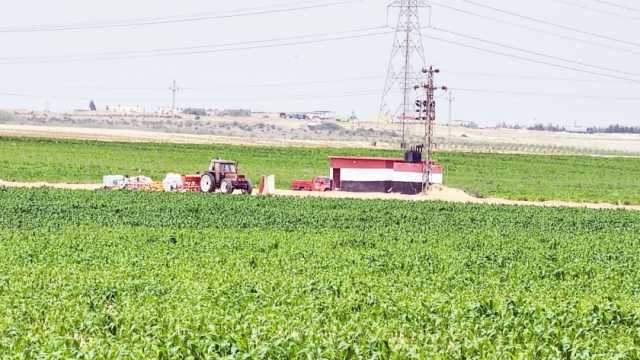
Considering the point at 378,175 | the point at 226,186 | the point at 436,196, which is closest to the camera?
the point at 226,186

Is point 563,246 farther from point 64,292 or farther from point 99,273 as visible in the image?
point 64,292

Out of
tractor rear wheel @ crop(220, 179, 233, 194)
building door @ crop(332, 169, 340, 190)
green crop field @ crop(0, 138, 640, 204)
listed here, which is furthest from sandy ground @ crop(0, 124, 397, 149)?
tractor rear wheel @ crop(220, 179, 233, 194)

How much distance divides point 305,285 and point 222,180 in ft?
120

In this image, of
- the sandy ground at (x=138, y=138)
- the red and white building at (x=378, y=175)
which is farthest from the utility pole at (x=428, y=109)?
the sandy ground at (x=138, y=138)

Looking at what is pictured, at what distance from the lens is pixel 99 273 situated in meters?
26.7

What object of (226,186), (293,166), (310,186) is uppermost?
(226,186)

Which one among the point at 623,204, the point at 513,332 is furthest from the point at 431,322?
the point at 623,204

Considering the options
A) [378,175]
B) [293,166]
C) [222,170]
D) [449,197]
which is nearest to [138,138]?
[293,166]

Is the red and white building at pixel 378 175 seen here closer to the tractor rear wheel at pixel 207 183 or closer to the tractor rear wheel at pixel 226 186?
the tractor rear wheel at pixel 226 186

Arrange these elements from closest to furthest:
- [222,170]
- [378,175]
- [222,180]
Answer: [222,180] < [222,170] < [378,175]

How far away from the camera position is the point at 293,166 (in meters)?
93.2

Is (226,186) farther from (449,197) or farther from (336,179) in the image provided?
(449,197)

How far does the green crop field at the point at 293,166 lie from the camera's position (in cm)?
7456

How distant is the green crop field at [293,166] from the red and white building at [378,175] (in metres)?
5.36
